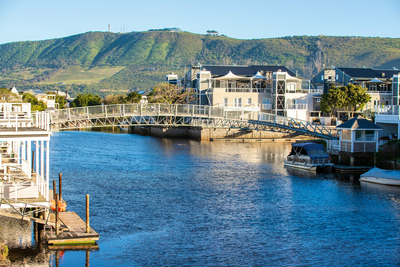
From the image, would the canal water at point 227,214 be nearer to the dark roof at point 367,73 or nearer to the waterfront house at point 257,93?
the waterfront house at point 257,93

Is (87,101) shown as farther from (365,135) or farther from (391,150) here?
(391,150)

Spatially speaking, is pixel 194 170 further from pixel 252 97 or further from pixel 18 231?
pixel 252 97

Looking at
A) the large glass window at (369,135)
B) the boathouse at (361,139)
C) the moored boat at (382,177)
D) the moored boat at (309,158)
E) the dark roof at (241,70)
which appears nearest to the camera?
the moored boat at (382,177)

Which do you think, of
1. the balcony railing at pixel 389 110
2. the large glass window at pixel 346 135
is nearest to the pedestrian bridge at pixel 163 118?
the balcony railing at pixel 389 110

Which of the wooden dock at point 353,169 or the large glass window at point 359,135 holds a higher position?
the large glass window at point 359,135

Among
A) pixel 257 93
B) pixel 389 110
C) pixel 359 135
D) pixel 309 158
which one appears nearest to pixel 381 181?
pixel 359 135

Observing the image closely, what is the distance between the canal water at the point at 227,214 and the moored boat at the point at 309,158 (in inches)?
55.8

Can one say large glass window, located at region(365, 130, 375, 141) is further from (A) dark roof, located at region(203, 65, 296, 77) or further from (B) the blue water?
(A) dark roof, located at region(203, 65, 296, 77)

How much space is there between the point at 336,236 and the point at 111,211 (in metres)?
15.5

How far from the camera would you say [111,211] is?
3378 cm

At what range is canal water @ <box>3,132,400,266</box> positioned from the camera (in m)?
25.9

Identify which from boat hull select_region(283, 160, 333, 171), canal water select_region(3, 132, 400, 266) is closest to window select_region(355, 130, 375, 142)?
boat hull select_region(283, 160, 333, 171)

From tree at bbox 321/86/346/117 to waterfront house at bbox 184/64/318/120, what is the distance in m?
5.46

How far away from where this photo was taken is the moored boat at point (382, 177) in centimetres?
4434
